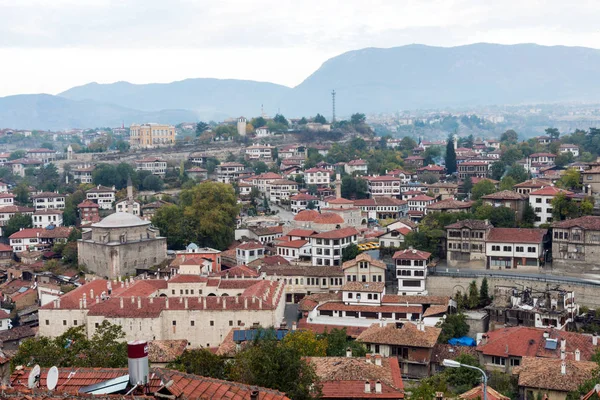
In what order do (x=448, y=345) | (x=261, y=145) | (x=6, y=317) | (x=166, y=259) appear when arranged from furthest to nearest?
(x=261, y=145) < (x=166, y=259) < (x=6, y=317) < (x=448, y=345)

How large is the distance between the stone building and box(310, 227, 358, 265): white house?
1114 centimetres

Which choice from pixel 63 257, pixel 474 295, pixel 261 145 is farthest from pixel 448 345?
pixel 261 145

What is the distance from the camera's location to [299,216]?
50.7m

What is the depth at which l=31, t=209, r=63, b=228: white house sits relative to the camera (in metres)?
59.6

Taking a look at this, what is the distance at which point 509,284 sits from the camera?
116 ft

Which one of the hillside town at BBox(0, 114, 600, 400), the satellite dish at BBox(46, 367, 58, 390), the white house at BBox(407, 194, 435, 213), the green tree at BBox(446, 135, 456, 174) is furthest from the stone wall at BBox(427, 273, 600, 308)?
the green tree at BBox(446, 135, 456, 174)

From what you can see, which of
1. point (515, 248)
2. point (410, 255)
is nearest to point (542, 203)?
point (515, 248)

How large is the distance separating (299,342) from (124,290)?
41.8ft

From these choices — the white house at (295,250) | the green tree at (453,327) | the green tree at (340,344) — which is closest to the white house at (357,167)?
the white house at (295,250)

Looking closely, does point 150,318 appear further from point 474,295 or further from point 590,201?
point 590,201

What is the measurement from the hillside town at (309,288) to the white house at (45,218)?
111 mm

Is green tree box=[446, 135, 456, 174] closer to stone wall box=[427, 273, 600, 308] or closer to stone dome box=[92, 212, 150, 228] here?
stone dome box=[92, 212, 150, 228]

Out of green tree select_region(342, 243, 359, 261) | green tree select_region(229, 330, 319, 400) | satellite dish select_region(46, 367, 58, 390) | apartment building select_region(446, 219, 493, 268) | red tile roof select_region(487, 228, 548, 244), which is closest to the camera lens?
satellite dish select_region(46, 367, 58, 390)

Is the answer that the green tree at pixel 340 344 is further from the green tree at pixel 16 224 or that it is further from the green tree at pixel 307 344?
the green tree at pixel 16 224
